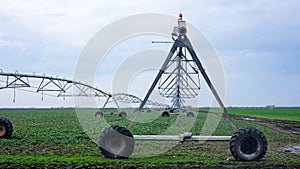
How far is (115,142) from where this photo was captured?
51.8 feet

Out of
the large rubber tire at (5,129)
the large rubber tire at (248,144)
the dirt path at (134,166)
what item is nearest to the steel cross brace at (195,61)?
the large rubber tire at (248,144)

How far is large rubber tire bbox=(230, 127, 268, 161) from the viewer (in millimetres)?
15529

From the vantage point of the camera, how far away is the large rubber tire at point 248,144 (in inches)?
611

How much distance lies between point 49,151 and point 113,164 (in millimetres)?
5280

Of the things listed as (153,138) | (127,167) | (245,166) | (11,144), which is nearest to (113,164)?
(127,167)

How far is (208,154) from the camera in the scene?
58.6ft

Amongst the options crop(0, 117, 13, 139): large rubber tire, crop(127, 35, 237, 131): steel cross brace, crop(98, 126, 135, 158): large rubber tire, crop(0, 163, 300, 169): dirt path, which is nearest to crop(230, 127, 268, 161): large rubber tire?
crop(127, 35, 237, 131): steel cross brace

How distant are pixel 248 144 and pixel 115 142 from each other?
4.45 m

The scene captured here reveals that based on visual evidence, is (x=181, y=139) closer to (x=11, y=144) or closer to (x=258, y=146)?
(x=258, y=146)

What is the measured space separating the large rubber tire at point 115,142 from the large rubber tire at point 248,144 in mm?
3454

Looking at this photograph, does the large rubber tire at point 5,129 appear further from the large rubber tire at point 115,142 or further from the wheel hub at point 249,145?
the wheel hub at point 249,145

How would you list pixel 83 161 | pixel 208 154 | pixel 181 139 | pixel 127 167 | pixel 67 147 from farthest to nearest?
pixel 67 147 → pixel 208 154 → pixel 181 139 → pixel 83 161 → pixel 127 167

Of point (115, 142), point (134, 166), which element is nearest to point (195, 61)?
point (115, 142)

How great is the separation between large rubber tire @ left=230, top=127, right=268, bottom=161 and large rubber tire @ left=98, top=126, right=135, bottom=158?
3.45m
